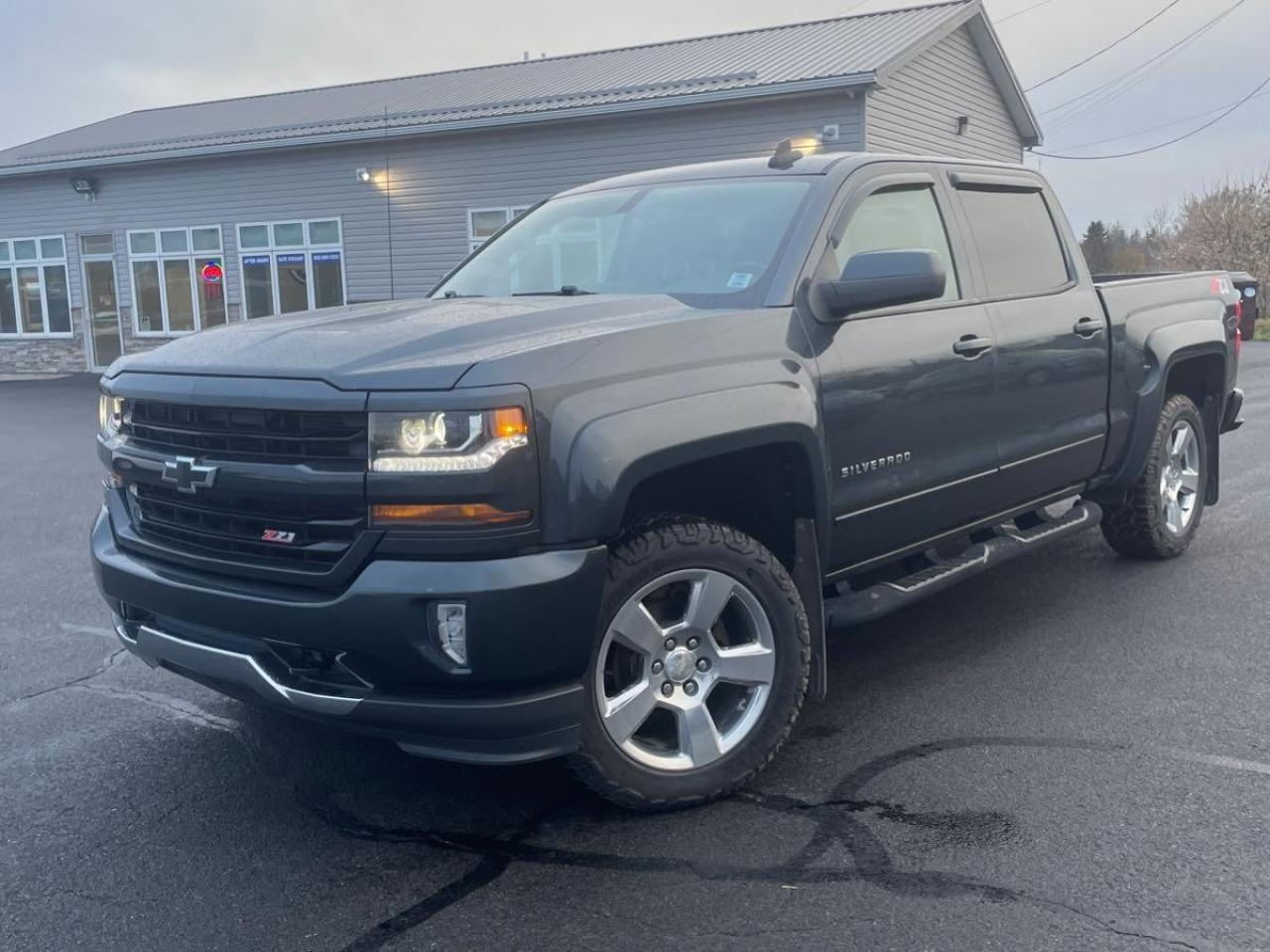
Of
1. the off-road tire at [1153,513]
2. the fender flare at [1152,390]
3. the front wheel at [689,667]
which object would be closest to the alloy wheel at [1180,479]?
the off-road tire at [1153,513]

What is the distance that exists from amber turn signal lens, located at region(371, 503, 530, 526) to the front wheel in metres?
0.39

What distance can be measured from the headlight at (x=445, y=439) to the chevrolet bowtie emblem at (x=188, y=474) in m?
0.58

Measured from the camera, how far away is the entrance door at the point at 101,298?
25.2 metres

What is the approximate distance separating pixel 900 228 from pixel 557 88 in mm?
17939

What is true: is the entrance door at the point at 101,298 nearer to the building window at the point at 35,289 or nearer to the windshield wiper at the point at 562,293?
the building window at the point at 35,289

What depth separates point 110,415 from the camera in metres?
3.91

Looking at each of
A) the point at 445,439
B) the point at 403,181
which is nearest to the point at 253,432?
the point at 445,439

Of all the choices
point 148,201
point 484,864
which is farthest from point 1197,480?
point 148,201

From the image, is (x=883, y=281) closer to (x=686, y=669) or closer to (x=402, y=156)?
(x=686, y=669)

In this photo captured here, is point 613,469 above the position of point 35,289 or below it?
below

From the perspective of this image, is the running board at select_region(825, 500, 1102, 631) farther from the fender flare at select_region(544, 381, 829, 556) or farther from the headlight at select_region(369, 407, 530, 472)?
the headlight at select_region(369, 407, 530, 472)

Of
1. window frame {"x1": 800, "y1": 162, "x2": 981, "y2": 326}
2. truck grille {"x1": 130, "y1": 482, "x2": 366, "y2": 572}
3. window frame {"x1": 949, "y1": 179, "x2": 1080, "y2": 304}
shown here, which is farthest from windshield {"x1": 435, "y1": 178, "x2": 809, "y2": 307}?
truck grille {"x1": 130, "y1": 482, "x2": 366, "y2": 572}

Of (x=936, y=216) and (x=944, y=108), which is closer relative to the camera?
(x=936, y=216)

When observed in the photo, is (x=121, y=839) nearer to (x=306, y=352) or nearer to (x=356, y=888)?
(x=356, y=888)
